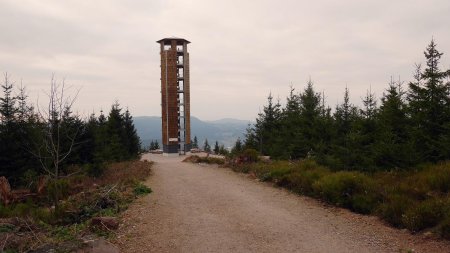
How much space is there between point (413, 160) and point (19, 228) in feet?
42.9

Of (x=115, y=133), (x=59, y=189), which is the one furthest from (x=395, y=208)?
(x=115, y=133)

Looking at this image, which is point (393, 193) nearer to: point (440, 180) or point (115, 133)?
point (440, 180)

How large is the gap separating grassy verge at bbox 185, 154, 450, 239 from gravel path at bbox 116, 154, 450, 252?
31cm

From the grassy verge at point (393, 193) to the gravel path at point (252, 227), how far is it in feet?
1.01

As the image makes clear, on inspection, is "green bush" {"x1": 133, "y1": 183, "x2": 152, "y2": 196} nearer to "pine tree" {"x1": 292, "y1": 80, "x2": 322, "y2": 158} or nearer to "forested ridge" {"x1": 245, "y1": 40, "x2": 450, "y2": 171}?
"forested ridge" {"x1": 245, "y1": 40, "x2": 450, "y2": 171}

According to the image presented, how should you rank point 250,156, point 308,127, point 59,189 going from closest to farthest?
point 59,189
point 250,156
point 308,127

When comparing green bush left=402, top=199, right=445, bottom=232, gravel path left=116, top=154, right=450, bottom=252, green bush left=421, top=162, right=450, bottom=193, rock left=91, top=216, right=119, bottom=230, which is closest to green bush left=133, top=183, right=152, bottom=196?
gravel path left=116, top=154, right=450, bottom=252

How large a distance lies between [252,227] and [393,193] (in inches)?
157

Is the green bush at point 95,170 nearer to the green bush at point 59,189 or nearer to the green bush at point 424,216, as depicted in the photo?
the green bush at point 59,189

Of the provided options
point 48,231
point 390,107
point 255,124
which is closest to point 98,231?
point 48,231

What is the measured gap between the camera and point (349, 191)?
10.1m

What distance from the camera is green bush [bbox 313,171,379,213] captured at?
30.1 ft

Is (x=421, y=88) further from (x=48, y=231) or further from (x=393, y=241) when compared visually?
(x=48, y=231)

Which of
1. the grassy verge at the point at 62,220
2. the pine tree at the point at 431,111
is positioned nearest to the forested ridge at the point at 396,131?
the pine tree at the point at 431,111
